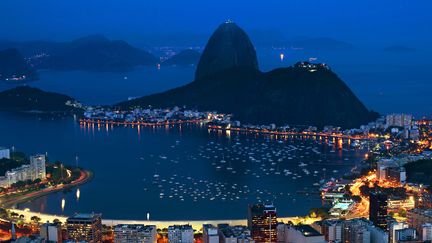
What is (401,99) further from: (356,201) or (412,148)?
(356,201)

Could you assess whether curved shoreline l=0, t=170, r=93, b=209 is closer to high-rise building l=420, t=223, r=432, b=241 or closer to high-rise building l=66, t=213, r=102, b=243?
high-rise building l=66, t=213, r=102, b=243

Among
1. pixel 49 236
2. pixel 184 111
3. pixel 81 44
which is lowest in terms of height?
pixel 49 236

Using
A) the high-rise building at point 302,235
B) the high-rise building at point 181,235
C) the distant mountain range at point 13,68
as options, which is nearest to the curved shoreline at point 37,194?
the high-rise building at point 181,235

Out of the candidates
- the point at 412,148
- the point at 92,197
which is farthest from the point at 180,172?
the point at 412,148

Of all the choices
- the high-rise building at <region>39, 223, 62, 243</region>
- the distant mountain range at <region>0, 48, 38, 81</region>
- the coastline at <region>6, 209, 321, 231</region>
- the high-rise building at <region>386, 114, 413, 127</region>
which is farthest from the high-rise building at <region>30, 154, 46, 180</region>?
the distant mountain range at <region>0, 48, 38, 81</region>

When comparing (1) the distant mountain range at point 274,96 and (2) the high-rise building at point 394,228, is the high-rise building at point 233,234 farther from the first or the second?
(1) the distant mountain range at point 274,96
